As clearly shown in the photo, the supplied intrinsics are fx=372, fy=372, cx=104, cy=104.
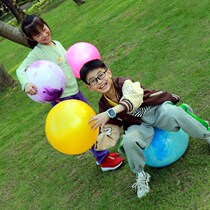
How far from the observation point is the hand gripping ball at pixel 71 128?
291 centimetres

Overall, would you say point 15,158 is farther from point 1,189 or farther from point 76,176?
point 76,176

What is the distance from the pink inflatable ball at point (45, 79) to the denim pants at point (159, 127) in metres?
0.85

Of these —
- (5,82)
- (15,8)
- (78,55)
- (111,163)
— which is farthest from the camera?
(15,8)

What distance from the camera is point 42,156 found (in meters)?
4.91

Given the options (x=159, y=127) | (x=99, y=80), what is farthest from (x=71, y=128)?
(x=159, y=127)

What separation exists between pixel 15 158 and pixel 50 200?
1618mm

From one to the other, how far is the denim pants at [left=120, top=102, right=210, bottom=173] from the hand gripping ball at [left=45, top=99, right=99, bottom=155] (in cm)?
31

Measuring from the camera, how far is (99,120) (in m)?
2.89

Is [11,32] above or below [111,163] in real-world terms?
below

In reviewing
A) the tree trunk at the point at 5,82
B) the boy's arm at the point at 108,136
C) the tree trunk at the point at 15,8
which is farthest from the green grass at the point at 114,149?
the tree trunk at the point at 15,8

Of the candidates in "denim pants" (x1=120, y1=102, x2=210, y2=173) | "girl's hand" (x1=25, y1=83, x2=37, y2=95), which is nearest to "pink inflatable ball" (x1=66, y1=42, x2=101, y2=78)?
"girl's hand" (x1=25, y1=83, x2=37, y2=95)

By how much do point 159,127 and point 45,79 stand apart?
1.15 m

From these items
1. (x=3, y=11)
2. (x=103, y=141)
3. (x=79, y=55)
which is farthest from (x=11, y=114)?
(x=3, y=11)

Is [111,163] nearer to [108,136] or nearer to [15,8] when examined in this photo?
[108,136]
